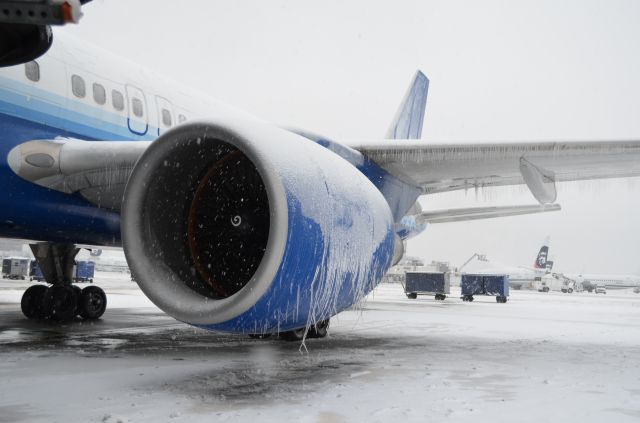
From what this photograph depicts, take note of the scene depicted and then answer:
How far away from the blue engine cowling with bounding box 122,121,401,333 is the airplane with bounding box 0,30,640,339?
0.01 m

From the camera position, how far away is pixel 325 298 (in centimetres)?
385

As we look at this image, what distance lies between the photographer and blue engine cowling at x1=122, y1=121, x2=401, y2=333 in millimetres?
3555

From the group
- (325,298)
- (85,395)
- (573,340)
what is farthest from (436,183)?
(85,395)

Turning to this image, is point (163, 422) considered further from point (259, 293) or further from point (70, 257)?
point (70, 257)

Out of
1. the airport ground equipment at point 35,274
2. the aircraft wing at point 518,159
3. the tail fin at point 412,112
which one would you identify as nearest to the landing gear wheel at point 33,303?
the aircraft wing at point 518,159

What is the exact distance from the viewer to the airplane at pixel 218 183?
12.0 ft

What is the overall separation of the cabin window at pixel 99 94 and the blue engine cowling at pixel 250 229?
6.86 feet

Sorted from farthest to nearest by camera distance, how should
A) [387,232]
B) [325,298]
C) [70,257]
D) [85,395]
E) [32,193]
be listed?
[70,257], [32,193], [387,232], [325,298], [85,395]

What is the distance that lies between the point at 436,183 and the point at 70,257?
5418 mm

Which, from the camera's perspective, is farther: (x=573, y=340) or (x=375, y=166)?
(x=573, y=340)

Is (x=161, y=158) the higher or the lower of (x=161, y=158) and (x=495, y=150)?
the lower

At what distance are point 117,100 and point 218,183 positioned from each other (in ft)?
7.53

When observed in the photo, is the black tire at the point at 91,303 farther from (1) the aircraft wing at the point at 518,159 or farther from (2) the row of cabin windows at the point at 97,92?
(1) the aircraft wing at the point at 518,159

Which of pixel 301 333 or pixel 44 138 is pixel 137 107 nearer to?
pixel 44 138
